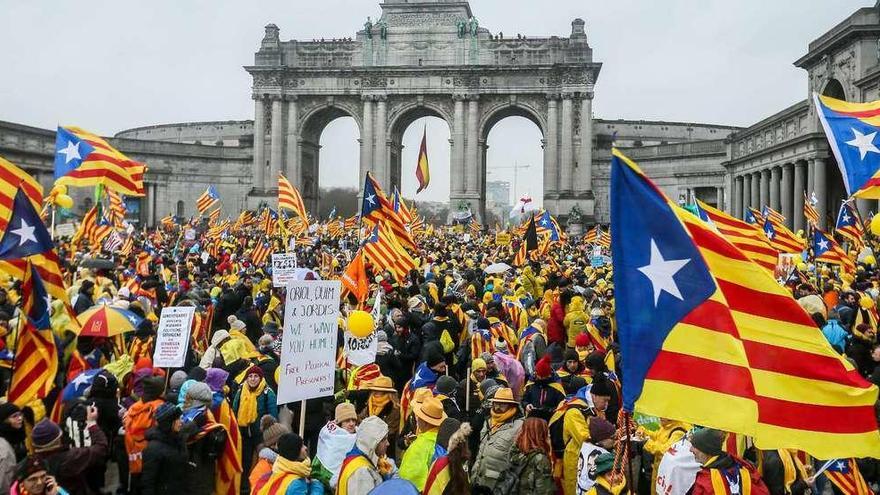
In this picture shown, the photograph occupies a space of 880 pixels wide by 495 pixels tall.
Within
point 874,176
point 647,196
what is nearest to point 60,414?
point 647,196

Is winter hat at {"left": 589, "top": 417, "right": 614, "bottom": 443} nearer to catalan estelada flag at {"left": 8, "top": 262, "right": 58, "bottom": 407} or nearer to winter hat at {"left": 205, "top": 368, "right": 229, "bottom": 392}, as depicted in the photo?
winter hat at {"left": 205, "top": 368, "right": 229, "bottom": 392}

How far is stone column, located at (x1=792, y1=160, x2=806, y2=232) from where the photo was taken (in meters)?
45.9

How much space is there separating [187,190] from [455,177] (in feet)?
82.6

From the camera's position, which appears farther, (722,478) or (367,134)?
(367,134)

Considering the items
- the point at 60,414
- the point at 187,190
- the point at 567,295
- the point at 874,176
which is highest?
the point at 187,190

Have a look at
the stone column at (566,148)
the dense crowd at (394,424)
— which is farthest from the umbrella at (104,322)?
the stone column at (566,148)

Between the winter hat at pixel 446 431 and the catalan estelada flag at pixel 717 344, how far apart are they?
1.73 metres

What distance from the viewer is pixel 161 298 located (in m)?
17.7

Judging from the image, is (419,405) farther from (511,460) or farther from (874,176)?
(874,176)

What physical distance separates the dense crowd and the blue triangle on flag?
1441 millimetres

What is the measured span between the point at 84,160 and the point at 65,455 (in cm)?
1469

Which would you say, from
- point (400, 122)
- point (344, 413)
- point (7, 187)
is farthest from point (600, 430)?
point (400, 122)

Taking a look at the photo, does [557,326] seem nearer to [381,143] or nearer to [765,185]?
[765,185]

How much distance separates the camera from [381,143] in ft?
237
